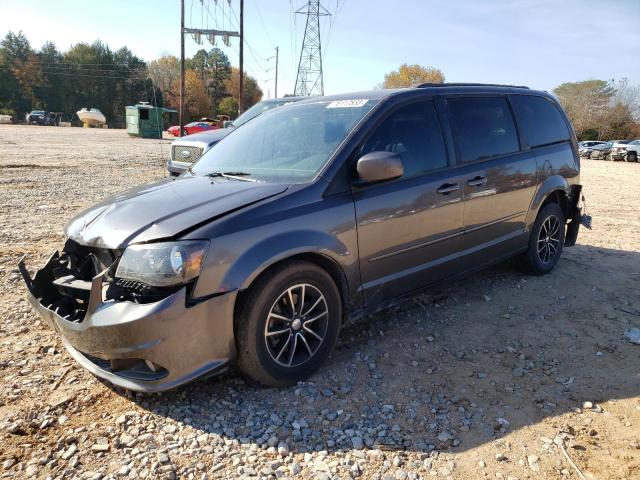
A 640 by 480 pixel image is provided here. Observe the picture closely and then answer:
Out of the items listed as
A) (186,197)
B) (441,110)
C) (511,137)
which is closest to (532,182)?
(511,137)

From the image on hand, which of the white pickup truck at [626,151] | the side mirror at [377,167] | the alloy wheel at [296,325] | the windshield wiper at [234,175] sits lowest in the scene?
the alloy wheel at [296,325]

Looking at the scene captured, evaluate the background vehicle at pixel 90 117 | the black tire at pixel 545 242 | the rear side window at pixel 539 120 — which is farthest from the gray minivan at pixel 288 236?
the background vehicle at pixel 90 117

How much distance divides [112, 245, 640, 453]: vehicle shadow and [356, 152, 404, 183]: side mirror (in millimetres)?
1310

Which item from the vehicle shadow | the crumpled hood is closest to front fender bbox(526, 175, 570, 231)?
the vehicle shadow

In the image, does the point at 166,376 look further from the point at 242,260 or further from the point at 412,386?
the point at 412,386

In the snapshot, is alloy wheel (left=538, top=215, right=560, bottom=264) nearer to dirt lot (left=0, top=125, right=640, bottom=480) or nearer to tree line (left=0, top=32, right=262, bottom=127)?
dirt lot (left=0, top=125, right=640, bottom=480)

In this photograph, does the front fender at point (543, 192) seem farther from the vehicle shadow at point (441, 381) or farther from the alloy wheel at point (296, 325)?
the alloy wheel at point (296, 325)

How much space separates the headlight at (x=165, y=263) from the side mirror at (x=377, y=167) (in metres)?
1.17

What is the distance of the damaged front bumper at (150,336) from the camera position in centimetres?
258

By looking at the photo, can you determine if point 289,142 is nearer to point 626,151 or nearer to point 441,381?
point 441,381

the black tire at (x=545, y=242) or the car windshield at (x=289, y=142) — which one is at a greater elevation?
the car windshield at (x=289, y=142)

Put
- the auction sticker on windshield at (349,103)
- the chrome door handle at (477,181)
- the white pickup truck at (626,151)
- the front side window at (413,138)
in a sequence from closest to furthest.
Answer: the front side window at (413,138), the auction sticker on windshield at (349,103), the chrome door handle at (477,181), the white pickup truck at (626,151)

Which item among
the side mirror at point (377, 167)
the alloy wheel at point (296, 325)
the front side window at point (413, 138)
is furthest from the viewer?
the front side window at point (413, 138)

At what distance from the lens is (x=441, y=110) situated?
13.4ft
